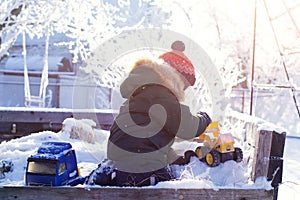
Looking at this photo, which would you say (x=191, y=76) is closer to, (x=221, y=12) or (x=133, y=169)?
(x=133, y=169)

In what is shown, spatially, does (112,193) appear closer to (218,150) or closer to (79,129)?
(218,150)

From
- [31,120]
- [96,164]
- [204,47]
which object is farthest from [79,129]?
[204,47]

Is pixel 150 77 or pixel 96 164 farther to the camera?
pixel 96 164

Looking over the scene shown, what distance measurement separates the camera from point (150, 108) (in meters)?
1.92

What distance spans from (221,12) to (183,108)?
9006 mm

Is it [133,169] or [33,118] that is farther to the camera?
[33,118]

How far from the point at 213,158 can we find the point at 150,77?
0.69m

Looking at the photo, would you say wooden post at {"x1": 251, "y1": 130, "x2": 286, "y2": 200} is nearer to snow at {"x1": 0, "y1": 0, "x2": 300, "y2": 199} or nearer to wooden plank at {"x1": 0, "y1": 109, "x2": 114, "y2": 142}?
Answer: snow at {"x1": 0, "y1": 0, "x2": 300, "y2": 199}

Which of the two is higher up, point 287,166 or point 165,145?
point 165,145

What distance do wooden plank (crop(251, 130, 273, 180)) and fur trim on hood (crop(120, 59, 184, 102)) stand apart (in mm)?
427

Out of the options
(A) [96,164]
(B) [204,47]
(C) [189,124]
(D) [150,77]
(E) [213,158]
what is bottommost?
(A) [96,164]

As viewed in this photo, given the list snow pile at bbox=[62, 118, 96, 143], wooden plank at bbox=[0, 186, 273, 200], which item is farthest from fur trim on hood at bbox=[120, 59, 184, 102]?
snow pile at bbox=[62, 118, 96, 143]

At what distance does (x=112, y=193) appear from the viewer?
5.22ft

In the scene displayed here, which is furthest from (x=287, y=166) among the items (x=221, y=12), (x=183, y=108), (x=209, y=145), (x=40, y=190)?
(x=221, y=12)
